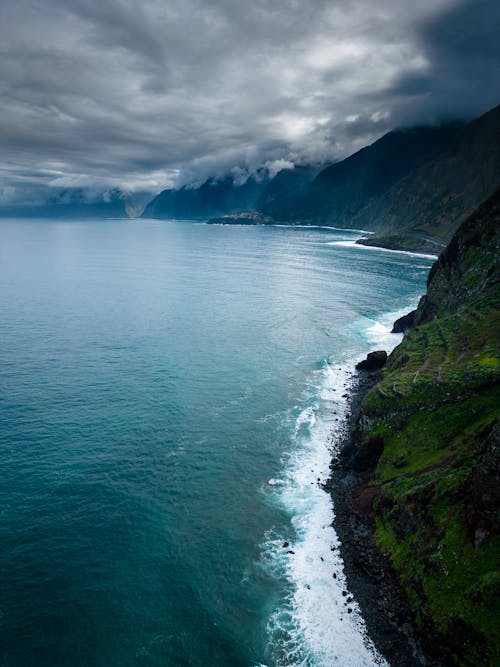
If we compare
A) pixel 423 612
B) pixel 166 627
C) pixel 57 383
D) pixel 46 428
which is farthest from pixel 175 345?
pixel 423 612

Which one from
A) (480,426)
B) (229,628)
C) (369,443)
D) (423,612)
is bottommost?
(229,628)

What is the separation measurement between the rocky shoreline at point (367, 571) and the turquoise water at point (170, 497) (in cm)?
147

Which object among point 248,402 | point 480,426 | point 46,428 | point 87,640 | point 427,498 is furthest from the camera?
point 248,402

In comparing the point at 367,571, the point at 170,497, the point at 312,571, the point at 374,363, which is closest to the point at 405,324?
the point at 374,363

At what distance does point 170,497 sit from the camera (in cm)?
5012

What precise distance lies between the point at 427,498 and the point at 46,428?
5248 cm

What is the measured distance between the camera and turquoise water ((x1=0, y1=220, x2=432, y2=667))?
3500 cm

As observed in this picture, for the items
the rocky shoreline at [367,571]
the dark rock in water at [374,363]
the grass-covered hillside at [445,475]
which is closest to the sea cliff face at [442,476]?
the grass-covered hillside at [445,475]

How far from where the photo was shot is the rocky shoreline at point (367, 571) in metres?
34.0

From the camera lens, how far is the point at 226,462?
57.2 metres

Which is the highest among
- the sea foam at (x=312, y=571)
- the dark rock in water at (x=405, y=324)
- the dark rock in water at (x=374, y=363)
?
the dark rock in water at (x=405, y=324)

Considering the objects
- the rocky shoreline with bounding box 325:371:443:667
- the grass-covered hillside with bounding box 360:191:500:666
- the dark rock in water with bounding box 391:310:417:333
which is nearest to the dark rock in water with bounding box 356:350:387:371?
the grass-covered hillside with bounding box 360:191:500:666

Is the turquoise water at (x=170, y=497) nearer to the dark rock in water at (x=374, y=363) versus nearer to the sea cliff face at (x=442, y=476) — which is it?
the dark rock in water at (x=374, y=363)

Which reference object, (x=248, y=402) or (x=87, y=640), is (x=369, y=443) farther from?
(x=87, y=640)
